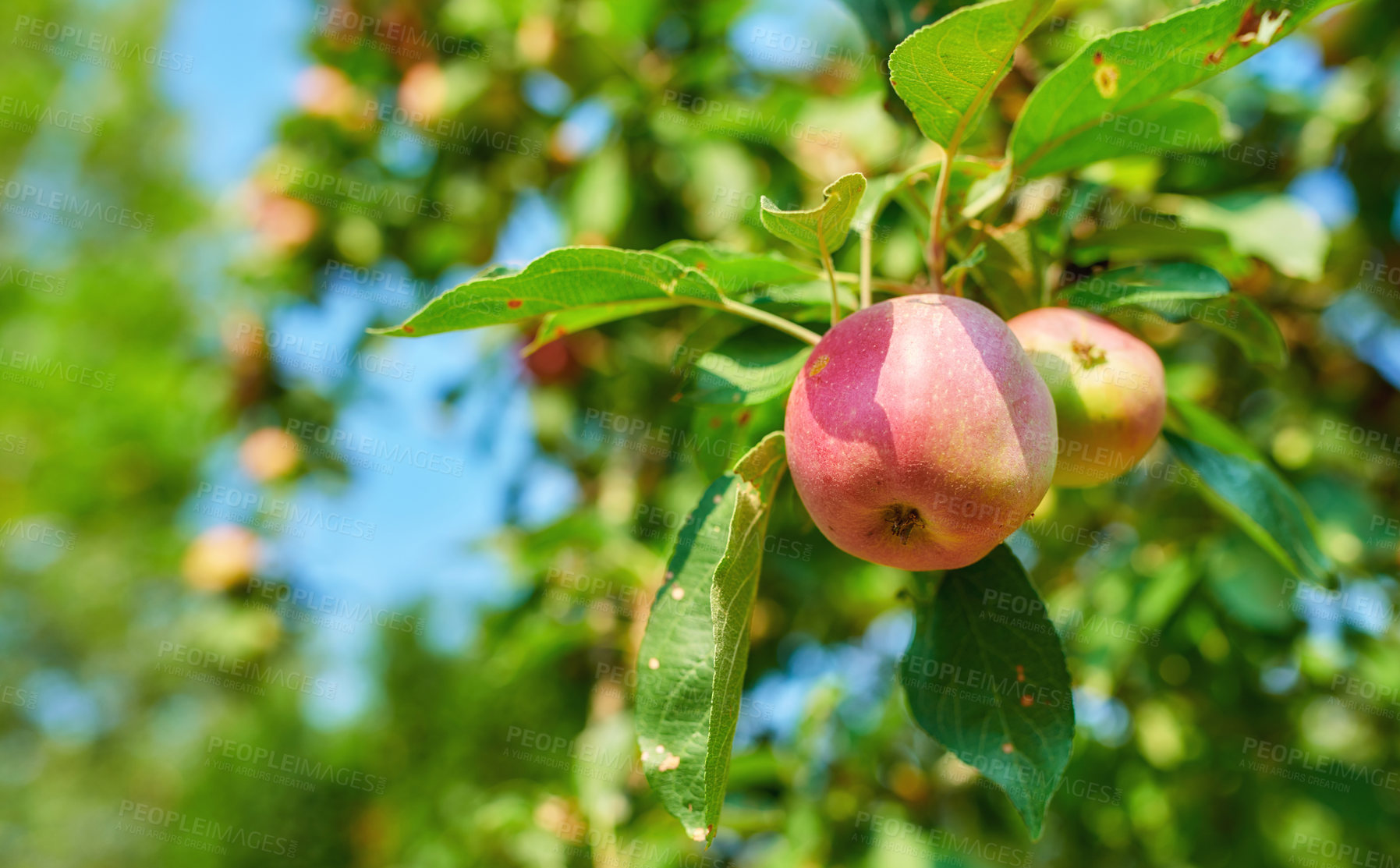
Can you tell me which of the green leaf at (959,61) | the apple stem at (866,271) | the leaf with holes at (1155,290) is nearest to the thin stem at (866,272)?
the apple stem at (866,271)

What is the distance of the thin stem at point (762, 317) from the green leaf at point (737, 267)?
0.09 ft

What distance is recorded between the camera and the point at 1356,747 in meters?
2.99

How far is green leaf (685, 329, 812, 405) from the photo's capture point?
90 centimetres

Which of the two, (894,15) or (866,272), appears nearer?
(866,272)

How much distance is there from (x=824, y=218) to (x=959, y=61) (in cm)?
17

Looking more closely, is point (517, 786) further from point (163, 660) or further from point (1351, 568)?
point (163, 660)

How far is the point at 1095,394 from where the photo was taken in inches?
32.8

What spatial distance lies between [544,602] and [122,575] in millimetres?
12404

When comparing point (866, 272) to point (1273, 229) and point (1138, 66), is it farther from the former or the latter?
point (1273, 229)

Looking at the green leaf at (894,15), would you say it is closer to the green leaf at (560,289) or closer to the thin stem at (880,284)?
the thin stem at (880,284)

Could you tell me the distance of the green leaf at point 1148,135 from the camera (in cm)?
94

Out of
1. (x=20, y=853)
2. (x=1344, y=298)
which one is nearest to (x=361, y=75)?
(x=1344, y=298)

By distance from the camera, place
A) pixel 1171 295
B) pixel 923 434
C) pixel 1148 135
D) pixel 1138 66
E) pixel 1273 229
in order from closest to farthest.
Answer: pixel 923 434 → pixel 1138 66 → pixel 1171 295 → pixel 1148 135 → pixel 1273 229

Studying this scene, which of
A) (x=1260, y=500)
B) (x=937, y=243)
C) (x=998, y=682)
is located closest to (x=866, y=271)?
(x=937, y=243)
